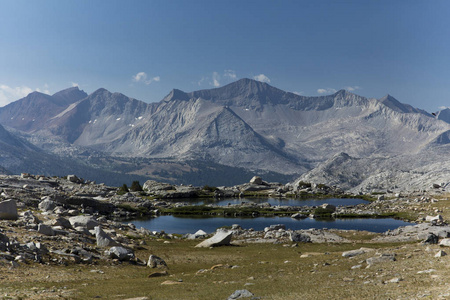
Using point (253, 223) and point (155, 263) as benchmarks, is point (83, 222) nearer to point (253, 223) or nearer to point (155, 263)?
point (155, 263)

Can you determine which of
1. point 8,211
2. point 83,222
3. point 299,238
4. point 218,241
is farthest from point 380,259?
point 8,211

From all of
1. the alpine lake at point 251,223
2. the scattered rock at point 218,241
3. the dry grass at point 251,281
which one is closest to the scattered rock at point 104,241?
the dry grass at point 251,281

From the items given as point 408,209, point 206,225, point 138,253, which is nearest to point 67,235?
point 138,253

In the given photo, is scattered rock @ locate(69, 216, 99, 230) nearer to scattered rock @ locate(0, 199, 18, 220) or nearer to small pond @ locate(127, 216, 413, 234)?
scattered rock @ locate(0, 199, 18, 220)

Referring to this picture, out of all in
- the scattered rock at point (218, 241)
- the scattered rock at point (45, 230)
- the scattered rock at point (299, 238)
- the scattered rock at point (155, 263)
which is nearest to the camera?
the scattered rock at point (155, 263)

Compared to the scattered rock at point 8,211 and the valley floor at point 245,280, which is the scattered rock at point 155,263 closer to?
the valley floor at point 245,280

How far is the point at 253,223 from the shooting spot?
12000 cm

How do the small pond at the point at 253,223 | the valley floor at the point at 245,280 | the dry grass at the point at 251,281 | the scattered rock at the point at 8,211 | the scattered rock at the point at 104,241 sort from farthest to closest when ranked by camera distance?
the small pond at the point at 253,223 → the scattered rock at the point at 8,211 → the scattered rock at the point at 104,241 → the valley floor at the point at 245,280 → the dry grass at the point at 251,281

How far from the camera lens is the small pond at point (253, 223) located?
107688 millimetres

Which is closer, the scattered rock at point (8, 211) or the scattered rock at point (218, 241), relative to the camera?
the scattered rock at point (8, 211)

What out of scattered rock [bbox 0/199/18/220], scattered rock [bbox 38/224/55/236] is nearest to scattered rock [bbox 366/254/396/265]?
scattered rock [bbox 38/224/55/236]

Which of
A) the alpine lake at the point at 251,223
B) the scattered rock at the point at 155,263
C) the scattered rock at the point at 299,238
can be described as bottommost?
the alpine lake at the point at 251,223

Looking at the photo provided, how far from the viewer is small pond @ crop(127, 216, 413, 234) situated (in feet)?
353

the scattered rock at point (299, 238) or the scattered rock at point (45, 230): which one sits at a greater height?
the scattered rock at point (45, 230)
